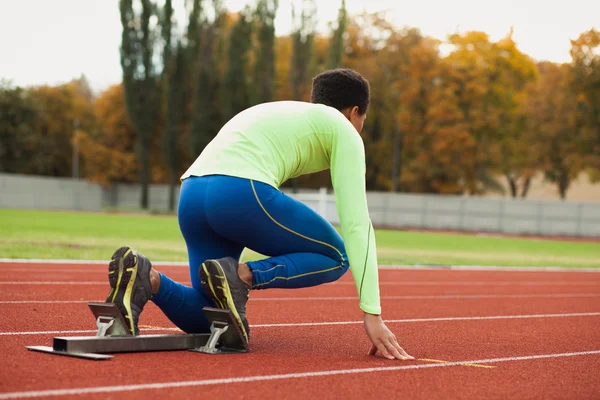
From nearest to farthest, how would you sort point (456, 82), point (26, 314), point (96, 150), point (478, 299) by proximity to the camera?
point (26, 314), point (478, 299), point (456, 82), point (96, 150)

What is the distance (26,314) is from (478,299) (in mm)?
5742

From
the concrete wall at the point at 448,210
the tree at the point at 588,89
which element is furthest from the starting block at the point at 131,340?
the tree at the point at 588,89

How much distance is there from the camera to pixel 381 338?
15.9 feet

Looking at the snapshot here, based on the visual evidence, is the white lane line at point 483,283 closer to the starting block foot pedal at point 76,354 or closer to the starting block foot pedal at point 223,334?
the starting block foot pedal at point 223,334

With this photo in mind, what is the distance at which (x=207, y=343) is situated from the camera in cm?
492

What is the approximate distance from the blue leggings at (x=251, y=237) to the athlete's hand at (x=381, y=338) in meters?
0.39

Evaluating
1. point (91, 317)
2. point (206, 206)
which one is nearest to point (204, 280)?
point (206, 206)

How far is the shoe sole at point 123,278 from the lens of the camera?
461cm

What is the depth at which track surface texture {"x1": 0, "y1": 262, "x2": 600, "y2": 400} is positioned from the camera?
398cm

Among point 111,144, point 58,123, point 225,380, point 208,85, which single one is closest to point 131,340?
point 225,380

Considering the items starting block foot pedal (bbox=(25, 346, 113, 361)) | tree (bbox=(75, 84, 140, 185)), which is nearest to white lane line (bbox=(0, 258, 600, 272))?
starting block foot pedal (bbox=(25, 346, 113, 361))

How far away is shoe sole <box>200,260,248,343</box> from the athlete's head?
1.19 metres

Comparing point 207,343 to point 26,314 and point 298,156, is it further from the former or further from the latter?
point 26,314

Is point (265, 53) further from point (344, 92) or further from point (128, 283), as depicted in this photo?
point (128, 283)
